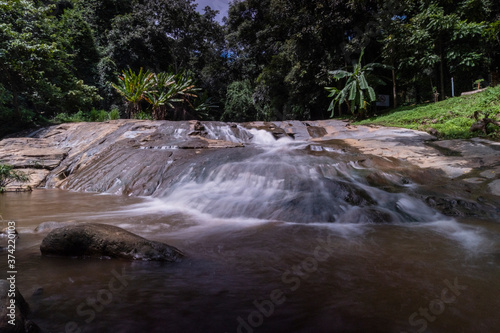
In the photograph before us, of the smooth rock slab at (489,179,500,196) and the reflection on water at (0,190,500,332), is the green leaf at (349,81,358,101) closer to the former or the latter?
the smooth rock slab at (489,179,500,196)

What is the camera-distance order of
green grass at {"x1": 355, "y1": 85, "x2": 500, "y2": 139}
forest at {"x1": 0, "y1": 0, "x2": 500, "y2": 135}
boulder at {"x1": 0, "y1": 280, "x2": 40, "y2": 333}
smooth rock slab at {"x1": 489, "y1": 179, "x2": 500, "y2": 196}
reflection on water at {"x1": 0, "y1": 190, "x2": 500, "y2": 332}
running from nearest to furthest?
1. boulder at {"x1": 0, "y1": 280, "x2": 40, "y2": 333}
2. reflection on water at {"x1": 0, "y1": 190, "x2": 500, "y2": 332}
3. smooth rock slab at {"x1": 489, "y1": 179, "x2": 500, "y2": 196}
4. green grass at {"x1": 355, "y1": 85, "x2": 500, "y2": 139}
5. forest at {"x1": 0, "y1": 0, "x2": 500, "y2": 135}

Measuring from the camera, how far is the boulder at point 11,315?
1373 mm

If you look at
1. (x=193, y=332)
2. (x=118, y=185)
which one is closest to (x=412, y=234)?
(x=193, y=332)

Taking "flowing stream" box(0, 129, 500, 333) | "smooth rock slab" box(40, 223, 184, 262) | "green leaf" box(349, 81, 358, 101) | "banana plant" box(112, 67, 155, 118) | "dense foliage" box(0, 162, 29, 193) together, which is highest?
"banana plant" box(112, 67, 155, 118)

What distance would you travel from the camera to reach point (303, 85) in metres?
18.2

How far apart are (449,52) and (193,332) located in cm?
1839

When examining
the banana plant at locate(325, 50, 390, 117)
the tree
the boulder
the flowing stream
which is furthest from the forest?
the boulder

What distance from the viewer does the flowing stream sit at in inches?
67.7

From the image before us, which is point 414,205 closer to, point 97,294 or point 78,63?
point 97,294

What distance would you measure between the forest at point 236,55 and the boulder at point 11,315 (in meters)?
10.1

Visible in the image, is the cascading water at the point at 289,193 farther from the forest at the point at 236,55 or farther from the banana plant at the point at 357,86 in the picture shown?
the banana plant at the point at 357,86

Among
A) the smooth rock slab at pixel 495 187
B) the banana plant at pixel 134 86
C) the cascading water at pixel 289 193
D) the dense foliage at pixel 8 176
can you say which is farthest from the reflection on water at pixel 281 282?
the banana plant at pixel 134 86

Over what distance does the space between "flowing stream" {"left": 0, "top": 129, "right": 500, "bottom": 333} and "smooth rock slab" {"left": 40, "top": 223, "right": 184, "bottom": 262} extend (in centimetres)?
9

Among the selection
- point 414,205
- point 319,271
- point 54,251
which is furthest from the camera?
point 414,205
